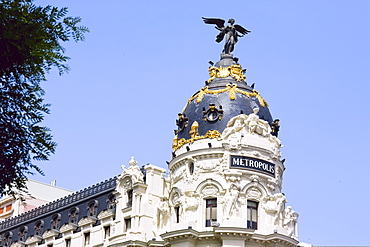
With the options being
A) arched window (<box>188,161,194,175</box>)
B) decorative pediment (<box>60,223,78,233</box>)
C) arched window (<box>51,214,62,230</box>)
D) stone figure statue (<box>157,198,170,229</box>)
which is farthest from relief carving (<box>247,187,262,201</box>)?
arched window (<box>51,214,62,230</box>)

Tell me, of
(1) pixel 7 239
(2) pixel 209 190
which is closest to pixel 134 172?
(2) pixel 209 190

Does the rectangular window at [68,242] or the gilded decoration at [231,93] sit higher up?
the gilded decoration at [231,93]

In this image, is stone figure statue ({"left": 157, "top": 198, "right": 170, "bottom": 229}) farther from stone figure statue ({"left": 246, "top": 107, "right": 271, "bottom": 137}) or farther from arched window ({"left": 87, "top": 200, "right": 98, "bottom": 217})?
stone figure statue ({"left": 246, "top": 107, "right": 271, "bottom": 137})

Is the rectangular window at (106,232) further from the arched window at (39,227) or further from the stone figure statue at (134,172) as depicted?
the arched window at (39,227)

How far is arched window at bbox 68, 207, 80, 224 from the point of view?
66312 millimetres

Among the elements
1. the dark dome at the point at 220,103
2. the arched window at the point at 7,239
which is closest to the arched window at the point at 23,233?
the arched window at the point at 7,239

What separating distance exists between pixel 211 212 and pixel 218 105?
9.05 metres

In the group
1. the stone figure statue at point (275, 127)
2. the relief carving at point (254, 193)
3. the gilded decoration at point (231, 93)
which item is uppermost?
the gilded decoration at point (231, 93)

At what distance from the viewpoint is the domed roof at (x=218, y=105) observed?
5609cm

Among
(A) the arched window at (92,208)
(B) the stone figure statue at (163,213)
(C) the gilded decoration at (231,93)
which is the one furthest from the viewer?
(A) the arched window at (92,208)

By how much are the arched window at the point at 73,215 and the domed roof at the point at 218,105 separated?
1453 cm

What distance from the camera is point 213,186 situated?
54031mm

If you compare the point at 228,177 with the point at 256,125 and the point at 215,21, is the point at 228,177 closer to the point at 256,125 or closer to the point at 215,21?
the point at 256,125

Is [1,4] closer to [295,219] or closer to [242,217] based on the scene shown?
[242,217]
